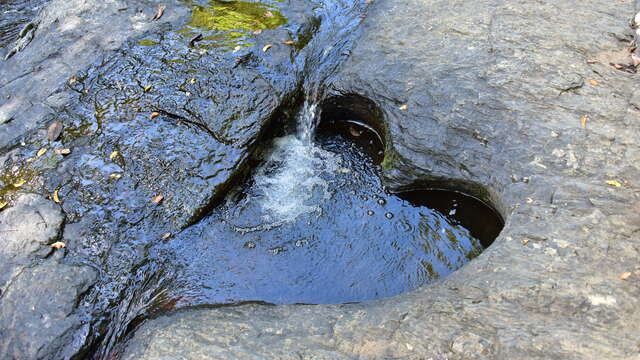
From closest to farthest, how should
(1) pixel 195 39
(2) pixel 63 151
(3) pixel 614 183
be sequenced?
(3) pixel 614 183 < (2) pixel 63 151 < (1) pixel 195 39

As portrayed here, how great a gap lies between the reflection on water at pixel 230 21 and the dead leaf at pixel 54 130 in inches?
68.4

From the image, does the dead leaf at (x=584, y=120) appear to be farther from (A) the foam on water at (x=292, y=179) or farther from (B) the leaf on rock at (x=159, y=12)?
(B) the leaf on rock at (x=159, y=12)

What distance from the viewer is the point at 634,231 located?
142 inches

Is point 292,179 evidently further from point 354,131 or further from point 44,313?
point 44,313

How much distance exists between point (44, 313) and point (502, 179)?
147 inches

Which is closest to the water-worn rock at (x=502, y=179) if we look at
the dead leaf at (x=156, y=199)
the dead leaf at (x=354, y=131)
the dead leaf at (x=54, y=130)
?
the dead leaf at (x=354, y=131)

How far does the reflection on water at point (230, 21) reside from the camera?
589cm

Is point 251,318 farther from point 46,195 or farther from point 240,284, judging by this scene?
point 46,195

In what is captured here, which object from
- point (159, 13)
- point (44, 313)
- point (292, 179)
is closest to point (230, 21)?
point (159, 13)

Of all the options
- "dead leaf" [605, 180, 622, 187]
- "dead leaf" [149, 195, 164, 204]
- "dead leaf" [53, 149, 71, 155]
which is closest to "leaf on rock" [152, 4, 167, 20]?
"dead leaf" [53, 149, 71, 155]

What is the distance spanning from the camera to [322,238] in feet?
15.0

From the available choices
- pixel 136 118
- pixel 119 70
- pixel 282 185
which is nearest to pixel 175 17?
pixel 119 70

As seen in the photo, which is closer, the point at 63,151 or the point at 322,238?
the point at 322,238

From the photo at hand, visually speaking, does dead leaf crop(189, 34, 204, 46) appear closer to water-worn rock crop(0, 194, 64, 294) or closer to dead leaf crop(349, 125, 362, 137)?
dead leaf crop(349, 125, 362, 137)
